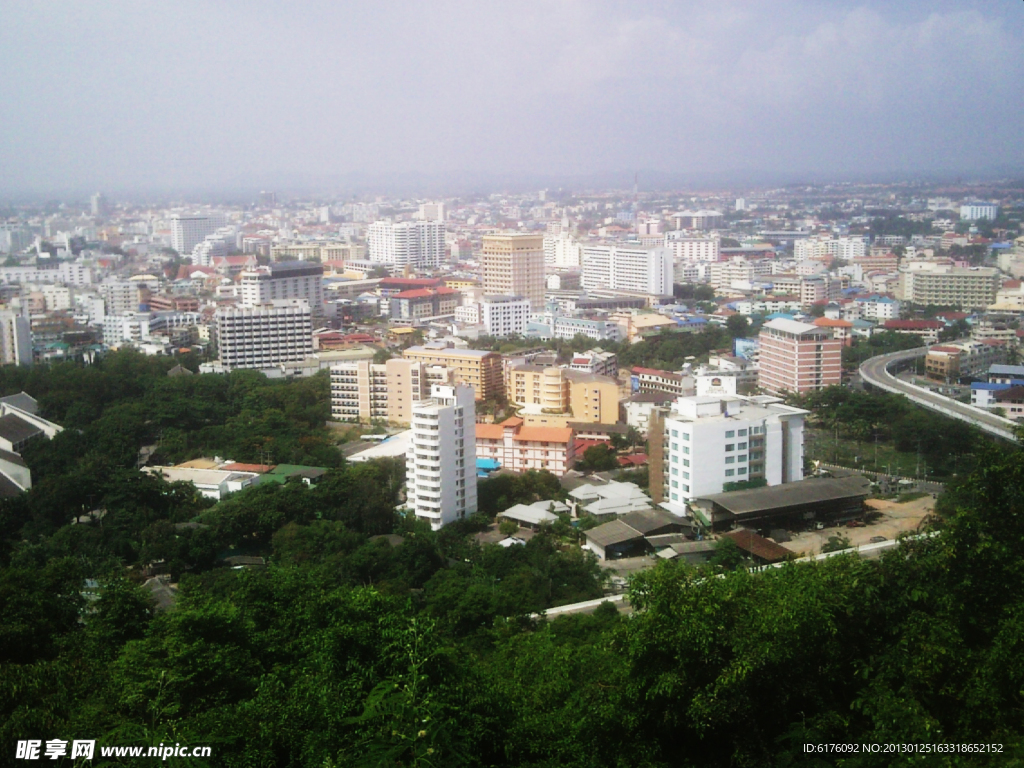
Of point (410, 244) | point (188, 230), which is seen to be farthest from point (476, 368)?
point (188, 230)

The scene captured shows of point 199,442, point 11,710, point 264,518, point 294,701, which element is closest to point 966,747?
point 294,701

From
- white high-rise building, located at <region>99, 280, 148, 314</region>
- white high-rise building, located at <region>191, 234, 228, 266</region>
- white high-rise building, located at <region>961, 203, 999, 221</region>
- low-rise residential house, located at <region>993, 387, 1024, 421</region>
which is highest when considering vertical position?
white high-rise building, located at <region>961, 203, 999, 221</region>

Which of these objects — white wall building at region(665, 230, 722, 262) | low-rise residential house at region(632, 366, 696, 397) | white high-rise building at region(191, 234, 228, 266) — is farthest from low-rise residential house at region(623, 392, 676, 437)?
white high-rise building at region(191, 234, 228, 266)

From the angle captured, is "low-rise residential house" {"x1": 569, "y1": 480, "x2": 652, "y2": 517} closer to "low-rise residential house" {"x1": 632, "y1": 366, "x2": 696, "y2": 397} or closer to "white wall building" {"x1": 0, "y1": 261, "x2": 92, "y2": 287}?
"low-rise residential house" {"x1": 632, "y1": 366, "x2": 696, "y2": 397}

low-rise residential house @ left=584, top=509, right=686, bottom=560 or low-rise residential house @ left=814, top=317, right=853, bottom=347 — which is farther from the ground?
low-rise residential house @ left=814, top=317, right=853, bottom=347

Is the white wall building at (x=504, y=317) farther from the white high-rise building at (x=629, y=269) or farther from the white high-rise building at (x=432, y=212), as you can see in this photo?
the white high-rise building at (x=432, y=212)

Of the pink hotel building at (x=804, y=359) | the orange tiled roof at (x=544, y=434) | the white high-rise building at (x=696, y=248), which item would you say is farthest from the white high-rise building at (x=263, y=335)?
the white high-rise building at (x=696, y=248)

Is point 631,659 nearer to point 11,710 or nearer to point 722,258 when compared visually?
point 11,710
